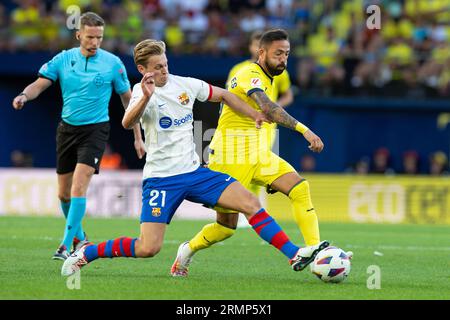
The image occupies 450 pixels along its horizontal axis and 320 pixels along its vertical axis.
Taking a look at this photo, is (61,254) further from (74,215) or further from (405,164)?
(405,164)

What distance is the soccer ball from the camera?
8.20 meters

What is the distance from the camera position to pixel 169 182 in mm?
8352

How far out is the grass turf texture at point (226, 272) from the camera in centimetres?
757

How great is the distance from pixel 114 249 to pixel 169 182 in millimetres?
725

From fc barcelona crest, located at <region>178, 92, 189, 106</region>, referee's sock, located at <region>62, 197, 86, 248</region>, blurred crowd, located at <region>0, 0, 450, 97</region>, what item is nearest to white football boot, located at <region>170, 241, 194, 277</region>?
fc barcelona crest, located at <region>178, 92, 189, 106</region>

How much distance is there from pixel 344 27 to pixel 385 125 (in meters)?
2.69

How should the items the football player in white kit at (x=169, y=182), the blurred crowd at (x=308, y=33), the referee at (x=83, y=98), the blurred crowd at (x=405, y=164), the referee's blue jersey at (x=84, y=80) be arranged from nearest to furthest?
the football player in white kit at (x=169, y=182)
the referee at (x=83, y=98)
the referee's blue jersey at (x=84, y=80)
the blurred crowd at (x=405, y=164)
the blurred crowd at (x=308, y=33)

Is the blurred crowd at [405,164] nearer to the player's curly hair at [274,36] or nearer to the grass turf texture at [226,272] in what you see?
the grass turf texture at [226,272]

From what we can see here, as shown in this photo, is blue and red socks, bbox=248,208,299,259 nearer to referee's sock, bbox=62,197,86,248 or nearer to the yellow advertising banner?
referee's sock, bbox=62,197,86,248

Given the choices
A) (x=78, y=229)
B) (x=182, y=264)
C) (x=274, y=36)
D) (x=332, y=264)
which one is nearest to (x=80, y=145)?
(x=78, y=229)

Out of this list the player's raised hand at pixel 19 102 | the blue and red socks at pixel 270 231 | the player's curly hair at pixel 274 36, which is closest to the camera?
the blue and red socks at pixel 270 231

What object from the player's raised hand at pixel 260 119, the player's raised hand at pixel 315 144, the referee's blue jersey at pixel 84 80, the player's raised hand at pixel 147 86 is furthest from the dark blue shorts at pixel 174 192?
the referee's blue jersey at pixel 84 80

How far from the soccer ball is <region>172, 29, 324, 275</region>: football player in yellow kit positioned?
64cm
